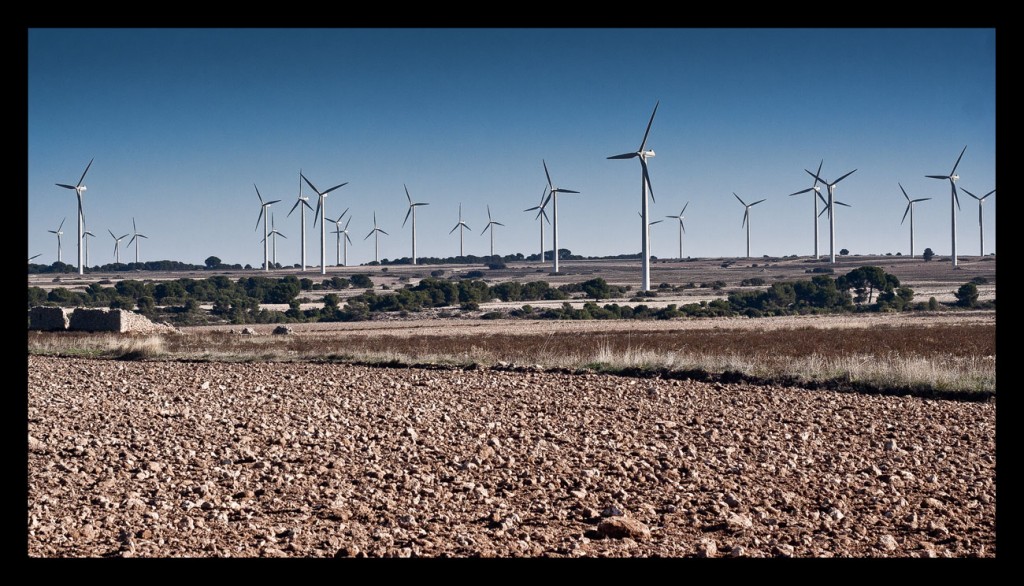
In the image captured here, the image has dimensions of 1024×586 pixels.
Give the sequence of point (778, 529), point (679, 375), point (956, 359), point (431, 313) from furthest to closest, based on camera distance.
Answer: point (431, 313) → point (956, 359) → point (679, 375) → point (778, 529)

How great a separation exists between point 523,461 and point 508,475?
2.50 feet

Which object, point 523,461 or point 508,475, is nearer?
point 508,475

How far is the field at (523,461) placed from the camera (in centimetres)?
711

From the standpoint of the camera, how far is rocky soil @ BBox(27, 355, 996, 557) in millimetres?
7008

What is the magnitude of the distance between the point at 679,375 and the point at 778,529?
518 inches

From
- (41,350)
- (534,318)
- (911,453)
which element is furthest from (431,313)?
(911,453)

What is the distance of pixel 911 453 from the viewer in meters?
11.0

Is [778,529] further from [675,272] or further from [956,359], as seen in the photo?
[675,272]

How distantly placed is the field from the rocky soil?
0.04 metres

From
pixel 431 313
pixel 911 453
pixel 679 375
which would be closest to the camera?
pixel 911 453

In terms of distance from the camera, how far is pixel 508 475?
9617mm

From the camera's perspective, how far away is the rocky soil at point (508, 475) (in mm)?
7008

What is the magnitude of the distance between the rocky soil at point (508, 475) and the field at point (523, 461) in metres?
0.04

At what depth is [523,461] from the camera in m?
10.4
